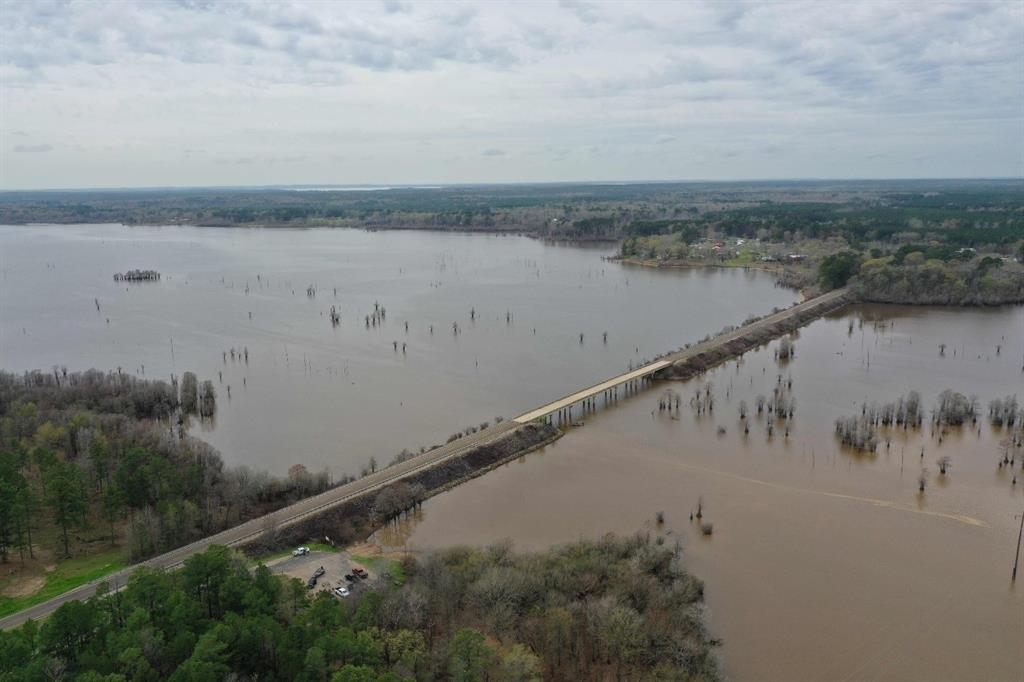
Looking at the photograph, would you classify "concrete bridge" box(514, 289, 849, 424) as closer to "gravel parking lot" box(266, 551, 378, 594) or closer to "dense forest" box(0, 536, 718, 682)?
"gravel parking lot" box(266, 551, 378, 594)

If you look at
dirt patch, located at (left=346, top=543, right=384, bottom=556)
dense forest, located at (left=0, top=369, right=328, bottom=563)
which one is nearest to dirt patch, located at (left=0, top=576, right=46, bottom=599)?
dense forest, located at (left=0, top=369, right=328, bottom=563)

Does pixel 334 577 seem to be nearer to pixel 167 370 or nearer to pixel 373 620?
pixel 373 620

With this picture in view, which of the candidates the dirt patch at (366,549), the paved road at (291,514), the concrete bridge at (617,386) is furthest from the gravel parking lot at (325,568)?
the concrete bridge at (617,386)

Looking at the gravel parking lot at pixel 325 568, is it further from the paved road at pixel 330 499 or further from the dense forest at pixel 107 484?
the dense forest at pixel 107 484

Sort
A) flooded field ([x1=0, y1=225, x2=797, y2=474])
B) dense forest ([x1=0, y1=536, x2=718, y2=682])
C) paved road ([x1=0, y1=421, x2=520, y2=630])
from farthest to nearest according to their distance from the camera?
flooded field ([x1=0, y1=225, x2=797, y2=474]) → paved road ([x1=0, y1=421, x2=520, y2=630]) → dense forest ([x1=0, y1=536, x2=718, y2=682])

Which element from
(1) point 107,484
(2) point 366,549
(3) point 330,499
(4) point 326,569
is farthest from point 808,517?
(1) point 107,484

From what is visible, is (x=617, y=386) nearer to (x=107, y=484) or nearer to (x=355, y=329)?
(x=355, y=329)
